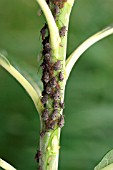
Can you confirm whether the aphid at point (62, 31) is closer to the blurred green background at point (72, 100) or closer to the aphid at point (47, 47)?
the aphid at point (47, 47)

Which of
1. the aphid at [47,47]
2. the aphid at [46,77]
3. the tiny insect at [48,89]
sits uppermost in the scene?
the aphid at [47,47]

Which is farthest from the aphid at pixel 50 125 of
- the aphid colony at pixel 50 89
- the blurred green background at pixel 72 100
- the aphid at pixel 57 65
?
the blurred green background at pixel 72 100

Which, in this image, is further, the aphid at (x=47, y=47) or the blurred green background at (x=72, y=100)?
the blurred green background at (x=72, y=100)

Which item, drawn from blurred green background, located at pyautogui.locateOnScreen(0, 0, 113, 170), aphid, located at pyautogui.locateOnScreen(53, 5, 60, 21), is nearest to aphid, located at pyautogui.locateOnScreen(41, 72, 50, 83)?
aphid, located at pyautogui.locateOnScreen(53, 5, 60, 21)

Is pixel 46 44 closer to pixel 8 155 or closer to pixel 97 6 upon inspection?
pixel 8 155

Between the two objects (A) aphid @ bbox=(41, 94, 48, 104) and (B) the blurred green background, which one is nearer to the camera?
(A) aphid @ bbox=(41, 94, 48, 104)

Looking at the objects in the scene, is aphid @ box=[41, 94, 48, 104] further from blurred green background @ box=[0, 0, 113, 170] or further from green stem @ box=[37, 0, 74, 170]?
blurred green background @ box=[0, 0, 113, 170]

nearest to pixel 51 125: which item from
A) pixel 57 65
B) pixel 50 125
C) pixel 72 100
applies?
pixel 50 125
